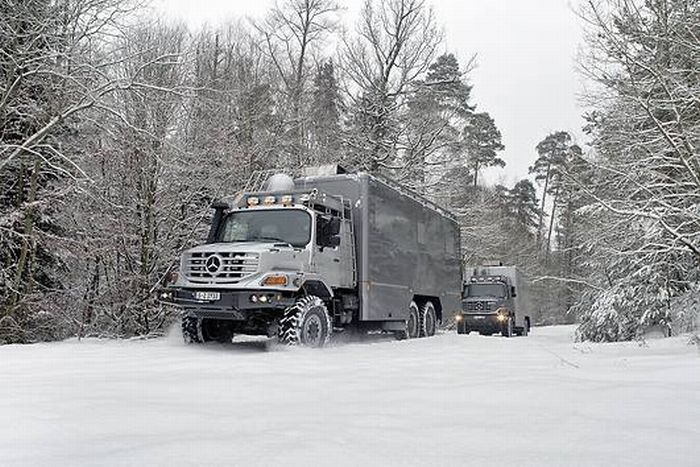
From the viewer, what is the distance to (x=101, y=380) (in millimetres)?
6070

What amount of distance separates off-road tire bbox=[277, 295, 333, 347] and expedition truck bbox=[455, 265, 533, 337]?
14.9 meters

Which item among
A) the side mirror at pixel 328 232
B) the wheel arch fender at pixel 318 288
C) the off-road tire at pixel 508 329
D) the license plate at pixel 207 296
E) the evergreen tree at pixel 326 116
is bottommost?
the off-road tire at pixel 508 329

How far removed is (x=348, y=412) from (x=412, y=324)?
33.9ft

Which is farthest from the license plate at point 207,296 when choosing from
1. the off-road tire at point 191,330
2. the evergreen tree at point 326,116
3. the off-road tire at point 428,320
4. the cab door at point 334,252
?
the evergreen tree at point 326,116

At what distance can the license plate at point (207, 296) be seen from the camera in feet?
32.2

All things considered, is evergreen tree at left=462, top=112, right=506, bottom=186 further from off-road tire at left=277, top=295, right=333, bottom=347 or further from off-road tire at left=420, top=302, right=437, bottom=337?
off-road tire at left=277, top=295, right=333, bottom=347

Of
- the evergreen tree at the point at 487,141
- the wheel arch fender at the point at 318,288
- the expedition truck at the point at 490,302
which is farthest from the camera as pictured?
the evergreen tree at the point at 487,141

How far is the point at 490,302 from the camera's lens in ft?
84.8

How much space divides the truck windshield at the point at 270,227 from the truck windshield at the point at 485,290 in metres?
16.8

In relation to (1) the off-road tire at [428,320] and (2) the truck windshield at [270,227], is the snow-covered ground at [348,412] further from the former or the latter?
(1) the off-road tire at [428,320]

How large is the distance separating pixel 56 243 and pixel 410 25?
17.8 metres

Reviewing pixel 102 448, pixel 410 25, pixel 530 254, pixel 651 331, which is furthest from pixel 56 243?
pixel 530 254

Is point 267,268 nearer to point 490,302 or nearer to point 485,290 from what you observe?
point 490,302

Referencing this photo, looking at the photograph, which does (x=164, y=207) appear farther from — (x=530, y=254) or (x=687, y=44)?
(x=530, y=254)
